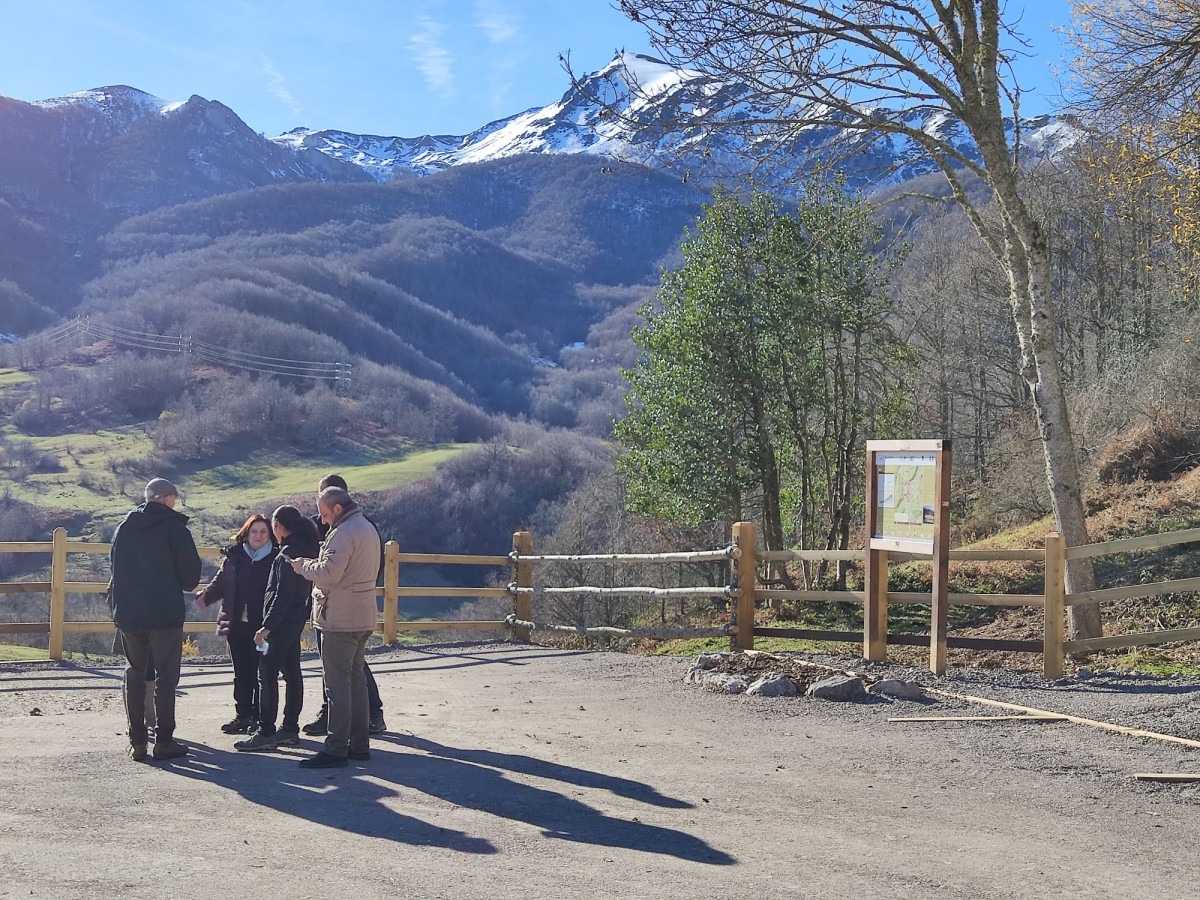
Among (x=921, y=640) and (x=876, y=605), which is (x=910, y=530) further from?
(x=921, y=640)

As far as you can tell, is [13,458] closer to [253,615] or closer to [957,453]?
[957,453]

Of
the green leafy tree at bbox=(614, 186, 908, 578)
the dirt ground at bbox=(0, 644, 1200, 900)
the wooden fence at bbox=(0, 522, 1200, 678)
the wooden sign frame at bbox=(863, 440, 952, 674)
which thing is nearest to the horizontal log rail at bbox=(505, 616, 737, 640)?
the wooden fence at bbox=(0, 522, 1200, 678)

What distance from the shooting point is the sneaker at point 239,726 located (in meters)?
8.32

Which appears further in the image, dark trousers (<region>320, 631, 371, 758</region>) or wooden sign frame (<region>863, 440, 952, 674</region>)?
wooden sign frame (<region>863, 440, 952, 674</region>)

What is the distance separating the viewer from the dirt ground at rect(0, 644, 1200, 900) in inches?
185

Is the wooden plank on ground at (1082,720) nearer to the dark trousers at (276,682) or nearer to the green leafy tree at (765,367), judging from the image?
the dark trousers at (276,682)

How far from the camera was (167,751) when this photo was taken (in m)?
7.27

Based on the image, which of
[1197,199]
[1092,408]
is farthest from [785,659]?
[1092,408]

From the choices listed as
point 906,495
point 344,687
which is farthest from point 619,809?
point 906,495

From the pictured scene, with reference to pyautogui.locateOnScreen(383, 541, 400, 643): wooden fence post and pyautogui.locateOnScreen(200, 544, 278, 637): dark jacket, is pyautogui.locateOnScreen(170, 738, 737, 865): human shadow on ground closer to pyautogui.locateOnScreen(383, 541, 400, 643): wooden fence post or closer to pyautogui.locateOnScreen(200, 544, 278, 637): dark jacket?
pyautogui.locateOnScreen(200, 544, 278, 637): dark jacket

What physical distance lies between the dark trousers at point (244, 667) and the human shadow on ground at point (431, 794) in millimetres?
584

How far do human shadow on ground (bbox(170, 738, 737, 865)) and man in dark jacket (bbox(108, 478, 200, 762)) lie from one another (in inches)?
13.6

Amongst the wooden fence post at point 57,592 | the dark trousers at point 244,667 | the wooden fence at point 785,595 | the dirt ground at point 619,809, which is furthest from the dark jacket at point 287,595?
the wooden fence post at point 57,592

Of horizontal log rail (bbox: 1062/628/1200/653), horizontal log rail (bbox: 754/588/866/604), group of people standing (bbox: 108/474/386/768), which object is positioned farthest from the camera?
horizontal log rail (bbox: 754/588/866/604)
